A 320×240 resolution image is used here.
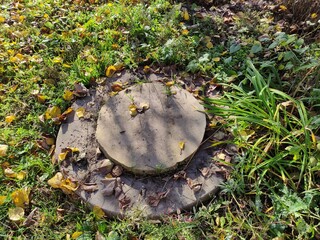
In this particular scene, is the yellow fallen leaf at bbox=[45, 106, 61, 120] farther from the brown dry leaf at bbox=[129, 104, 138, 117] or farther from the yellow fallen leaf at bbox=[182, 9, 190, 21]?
the yellow fallen leaf at bbox=[182, 9, 190, 21]

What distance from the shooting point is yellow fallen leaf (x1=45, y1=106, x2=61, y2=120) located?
2688 mm

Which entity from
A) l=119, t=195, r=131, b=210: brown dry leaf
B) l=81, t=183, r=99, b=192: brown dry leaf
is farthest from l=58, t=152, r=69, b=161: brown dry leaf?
l=119, t=195, r=131, b=210: brown dry leaf

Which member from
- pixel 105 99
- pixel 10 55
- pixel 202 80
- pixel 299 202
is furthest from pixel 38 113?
pixel 299 202

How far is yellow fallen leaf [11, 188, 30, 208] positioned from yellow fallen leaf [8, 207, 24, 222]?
0.04 metres

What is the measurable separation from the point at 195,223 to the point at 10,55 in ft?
8.12

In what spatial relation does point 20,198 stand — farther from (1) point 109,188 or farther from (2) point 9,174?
(1) point 109,188

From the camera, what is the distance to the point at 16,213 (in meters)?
2.22

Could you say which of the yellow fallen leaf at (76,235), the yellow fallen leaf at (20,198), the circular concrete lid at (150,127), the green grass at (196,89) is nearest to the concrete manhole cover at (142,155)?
the circular concrete lid at (150,127)

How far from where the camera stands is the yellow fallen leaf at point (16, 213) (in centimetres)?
221

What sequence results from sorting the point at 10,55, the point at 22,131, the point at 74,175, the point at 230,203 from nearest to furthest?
the point at 230,203, the point at 74,175, the point at 22,131, the point at 10,55

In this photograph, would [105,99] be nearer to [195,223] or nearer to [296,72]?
[195,223]

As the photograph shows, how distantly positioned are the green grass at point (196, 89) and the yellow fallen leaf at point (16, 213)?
2.3 inches

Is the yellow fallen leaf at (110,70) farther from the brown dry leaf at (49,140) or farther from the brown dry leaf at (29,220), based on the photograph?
the brown dry leaf at (29,220)

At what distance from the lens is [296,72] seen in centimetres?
276
